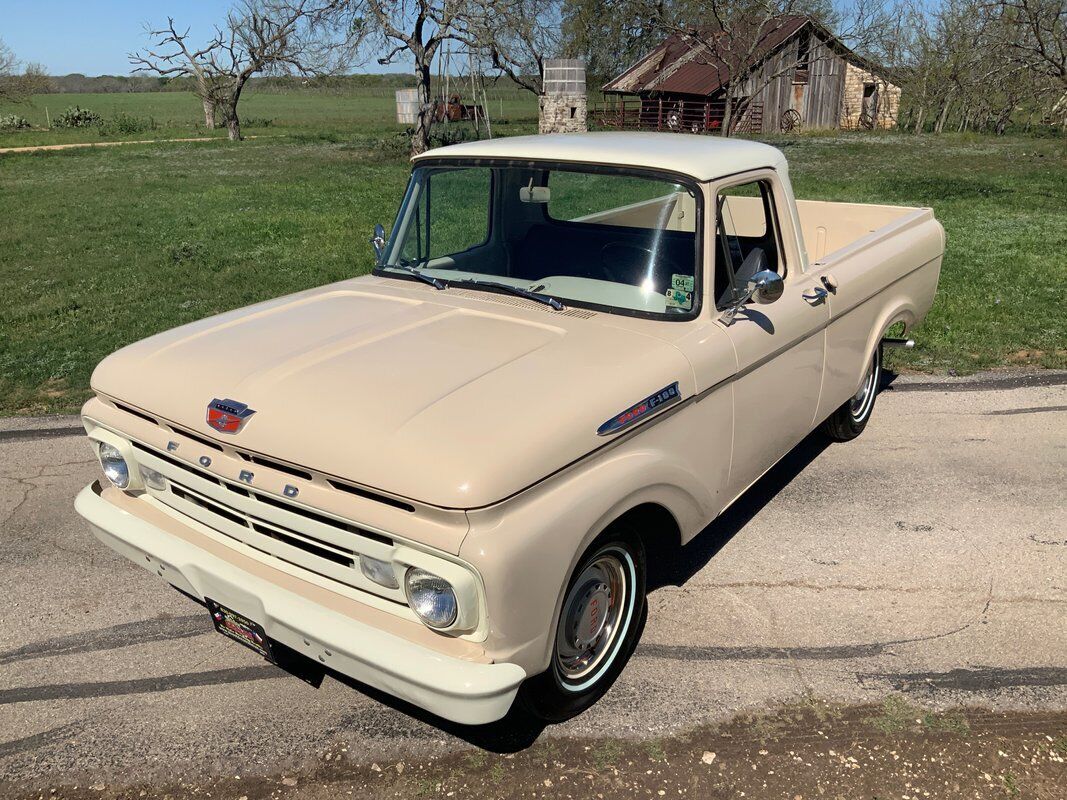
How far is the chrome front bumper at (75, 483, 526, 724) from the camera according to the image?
2410mm

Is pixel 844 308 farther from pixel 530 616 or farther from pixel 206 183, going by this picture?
pixel 206 183

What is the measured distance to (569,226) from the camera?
3.99 m

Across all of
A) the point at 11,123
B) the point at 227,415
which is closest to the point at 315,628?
the point at 227,415

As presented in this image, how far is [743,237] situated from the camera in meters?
4.18

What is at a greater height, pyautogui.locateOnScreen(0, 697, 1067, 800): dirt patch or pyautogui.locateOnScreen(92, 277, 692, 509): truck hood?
pyautogui.locateOnScreen(92, 277, 692, 509): truck hood

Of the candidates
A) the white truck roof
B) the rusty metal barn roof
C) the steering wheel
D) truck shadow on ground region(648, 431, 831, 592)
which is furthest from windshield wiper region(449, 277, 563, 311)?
the rusty metal barn roof

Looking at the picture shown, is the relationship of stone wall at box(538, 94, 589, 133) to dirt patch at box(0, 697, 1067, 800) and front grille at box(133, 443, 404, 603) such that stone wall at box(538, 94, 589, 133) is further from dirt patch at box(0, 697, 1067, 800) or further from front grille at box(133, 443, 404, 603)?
dirt patch at box(0, 697, 1067, 800)

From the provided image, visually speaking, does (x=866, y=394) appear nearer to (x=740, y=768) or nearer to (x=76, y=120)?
(x=740, y=768)

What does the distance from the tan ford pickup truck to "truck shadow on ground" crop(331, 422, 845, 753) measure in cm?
16

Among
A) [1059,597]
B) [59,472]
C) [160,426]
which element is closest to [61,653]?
[160,426]

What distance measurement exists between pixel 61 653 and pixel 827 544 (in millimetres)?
3620

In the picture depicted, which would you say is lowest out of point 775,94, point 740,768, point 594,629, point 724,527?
point 740,768

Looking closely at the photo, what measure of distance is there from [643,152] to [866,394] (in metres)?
2.75

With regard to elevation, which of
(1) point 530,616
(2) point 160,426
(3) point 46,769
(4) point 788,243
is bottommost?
(3) point 46,769
